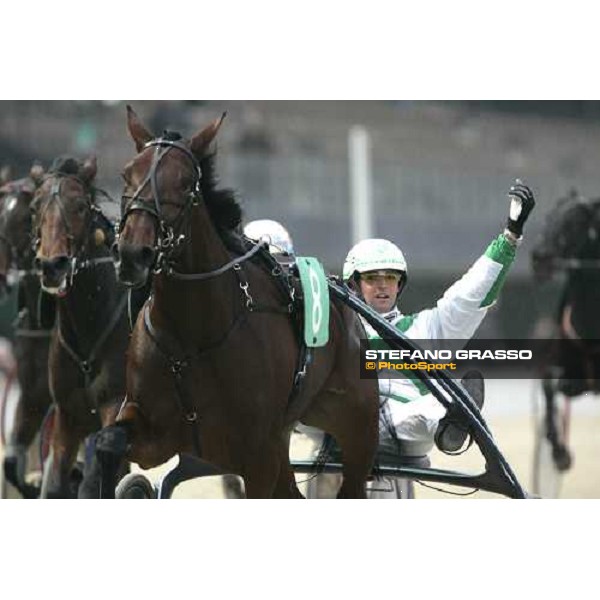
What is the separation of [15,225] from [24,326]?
456mm

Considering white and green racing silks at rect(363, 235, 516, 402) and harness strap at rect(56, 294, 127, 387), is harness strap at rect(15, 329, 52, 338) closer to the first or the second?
harness strap at rect(56, 294, 127, 387)

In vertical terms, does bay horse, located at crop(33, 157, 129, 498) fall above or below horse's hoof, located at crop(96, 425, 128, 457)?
above

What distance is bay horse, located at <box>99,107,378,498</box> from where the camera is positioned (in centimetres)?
386

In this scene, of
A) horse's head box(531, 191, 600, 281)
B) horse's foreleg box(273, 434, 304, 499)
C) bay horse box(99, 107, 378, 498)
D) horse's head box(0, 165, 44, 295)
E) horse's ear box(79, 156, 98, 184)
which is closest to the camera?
bay horse box(99, 107, 378, 498)

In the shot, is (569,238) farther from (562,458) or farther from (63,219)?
(63,219)

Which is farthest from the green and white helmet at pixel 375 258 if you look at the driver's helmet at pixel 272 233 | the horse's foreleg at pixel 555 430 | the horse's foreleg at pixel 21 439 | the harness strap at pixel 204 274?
the horse's foreleg at pixel 555 430

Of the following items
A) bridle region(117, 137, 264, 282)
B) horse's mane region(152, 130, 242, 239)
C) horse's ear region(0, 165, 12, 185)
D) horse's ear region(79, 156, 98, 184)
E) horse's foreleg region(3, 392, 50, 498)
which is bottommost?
horse's foreleg region(3, 392, 50, 498)

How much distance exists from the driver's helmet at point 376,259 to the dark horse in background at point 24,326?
1302 millimetres

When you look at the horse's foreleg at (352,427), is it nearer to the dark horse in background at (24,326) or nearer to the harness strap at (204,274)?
the harness strap at (204,274)

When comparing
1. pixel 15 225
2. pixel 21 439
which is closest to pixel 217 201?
pixel 15 225

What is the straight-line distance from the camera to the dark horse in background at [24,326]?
5234 mm

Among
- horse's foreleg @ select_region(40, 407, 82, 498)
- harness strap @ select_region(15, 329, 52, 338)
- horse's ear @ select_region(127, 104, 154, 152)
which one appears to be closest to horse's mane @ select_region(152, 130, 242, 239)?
horse's ear @ select_region(127, 104, 154, 152)

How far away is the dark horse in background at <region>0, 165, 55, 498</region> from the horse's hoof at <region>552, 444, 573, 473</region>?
2603 mm
